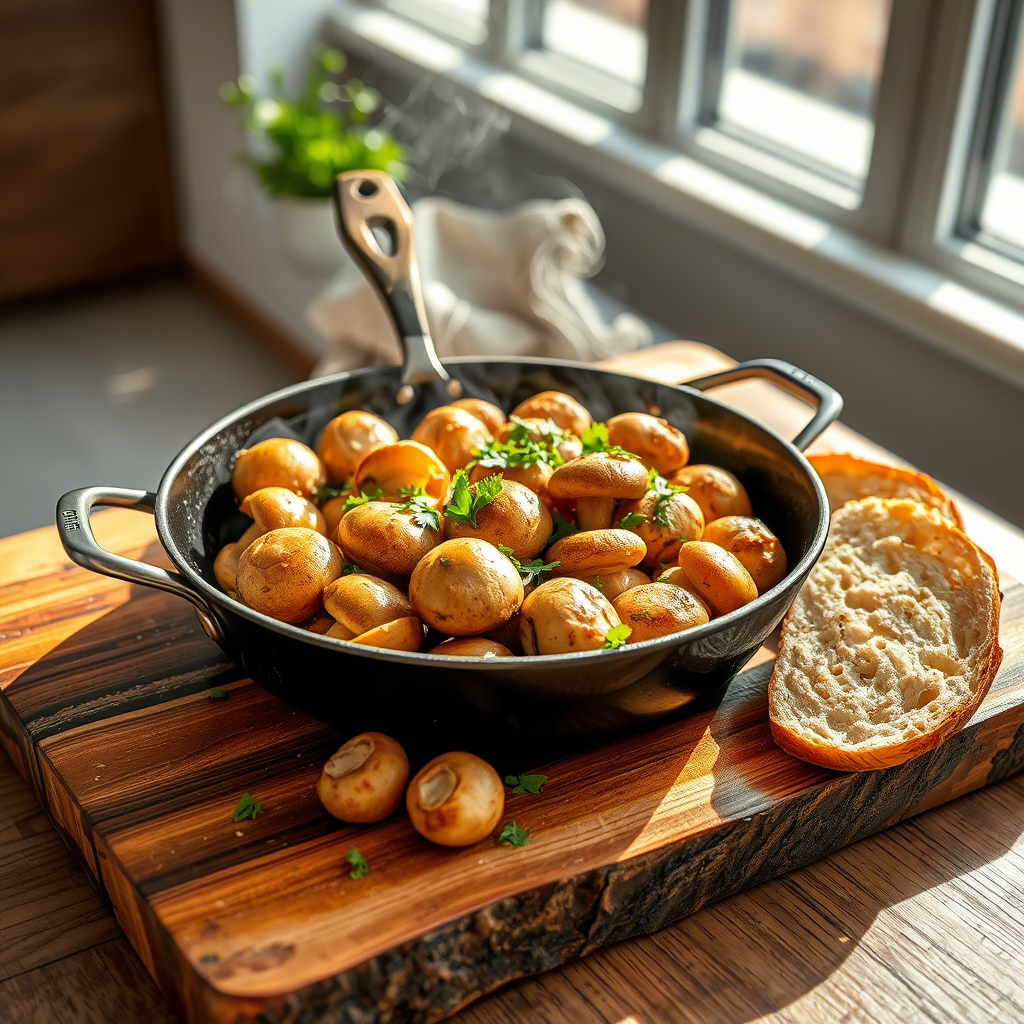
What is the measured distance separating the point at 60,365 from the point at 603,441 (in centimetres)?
213

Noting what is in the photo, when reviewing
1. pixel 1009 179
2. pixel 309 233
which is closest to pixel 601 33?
pixel 309 233

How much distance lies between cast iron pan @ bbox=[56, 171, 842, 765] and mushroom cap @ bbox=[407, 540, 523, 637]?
0.05 meters

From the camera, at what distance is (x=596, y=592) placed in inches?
29.7

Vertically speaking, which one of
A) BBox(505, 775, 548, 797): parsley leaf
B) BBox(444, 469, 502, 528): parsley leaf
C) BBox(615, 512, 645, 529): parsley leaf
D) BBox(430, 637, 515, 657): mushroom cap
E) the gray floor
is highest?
BBox(444, 469, 502, 528): parsley leaf

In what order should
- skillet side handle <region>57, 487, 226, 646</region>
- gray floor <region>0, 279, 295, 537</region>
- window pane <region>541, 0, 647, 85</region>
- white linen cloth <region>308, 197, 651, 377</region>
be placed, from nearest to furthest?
skillet side handle <region>57, 487, 226, 646</region>, white linen cloth <region>308, 197, 651, 377</region>, window pane <region>541, 0, 647, 85</region>, gray floor <region>0, 279, 295, 537</region>

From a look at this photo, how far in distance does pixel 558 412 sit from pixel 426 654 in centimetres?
36

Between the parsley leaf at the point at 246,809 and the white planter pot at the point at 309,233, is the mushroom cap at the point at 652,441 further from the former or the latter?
the white planter pot at the point at 309,233

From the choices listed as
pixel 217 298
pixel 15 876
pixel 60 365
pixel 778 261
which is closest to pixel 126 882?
pixel 15 876

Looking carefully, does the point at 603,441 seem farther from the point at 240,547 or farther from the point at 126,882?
the point at 126,882

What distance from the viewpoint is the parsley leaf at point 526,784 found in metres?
0.78

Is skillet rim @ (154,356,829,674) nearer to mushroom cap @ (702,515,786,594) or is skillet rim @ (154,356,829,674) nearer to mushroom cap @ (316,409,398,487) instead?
mushroom cap @ (702,515,786,594)

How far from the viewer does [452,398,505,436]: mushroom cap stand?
101 cm

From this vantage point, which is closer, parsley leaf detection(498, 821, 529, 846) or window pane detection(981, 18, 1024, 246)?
parsley leaf detection(498, 821, 529, 846)

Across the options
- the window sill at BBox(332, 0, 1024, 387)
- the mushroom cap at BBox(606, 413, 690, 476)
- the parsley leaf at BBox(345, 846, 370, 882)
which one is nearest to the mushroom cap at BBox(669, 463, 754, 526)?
the mushroom cap at BBox(606, 413, 690, 476)
